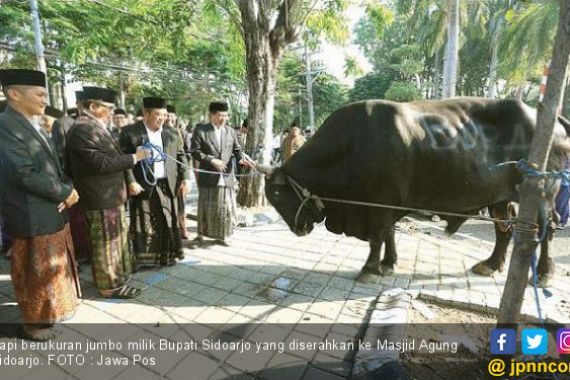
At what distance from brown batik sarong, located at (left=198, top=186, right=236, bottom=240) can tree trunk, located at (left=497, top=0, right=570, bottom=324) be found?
149 inches

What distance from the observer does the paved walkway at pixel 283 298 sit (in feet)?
8.85

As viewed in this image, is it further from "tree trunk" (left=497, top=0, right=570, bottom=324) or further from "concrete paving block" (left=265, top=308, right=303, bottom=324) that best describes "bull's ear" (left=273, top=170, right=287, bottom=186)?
"tree trunk" (left=497, top=0, right=570, bottom=324)

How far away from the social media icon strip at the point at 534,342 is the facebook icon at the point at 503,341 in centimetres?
23

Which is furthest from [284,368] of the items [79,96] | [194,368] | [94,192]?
[79,96]

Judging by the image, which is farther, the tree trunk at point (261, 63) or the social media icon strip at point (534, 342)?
the tree trunk at point (261, 63)

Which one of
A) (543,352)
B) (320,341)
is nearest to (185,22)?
(320,341)

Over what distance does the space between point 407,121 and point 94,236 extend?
134 inches

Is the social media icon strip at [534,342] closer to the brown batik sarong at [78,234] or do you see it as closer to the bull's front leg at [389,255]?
the bull's front leg at [389,255]

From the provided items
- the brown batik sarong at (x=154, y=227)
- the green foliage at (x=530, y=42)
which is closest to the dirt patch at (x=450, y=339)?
the brown batik sarong at (x=154, y=227)

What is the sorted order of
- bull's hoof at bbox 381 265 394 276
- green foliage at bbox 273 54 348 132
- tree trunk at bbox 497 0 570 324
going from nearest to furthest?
tree trunk at bbox 497 0 570 324 < bull's hoof at bbox 381 265 394 276 < green foliage at bbox 273 54 348 132

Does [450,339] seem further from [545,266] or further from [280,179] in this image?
[280,179]

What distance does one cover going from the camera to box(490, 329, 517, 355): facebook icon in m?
2.46

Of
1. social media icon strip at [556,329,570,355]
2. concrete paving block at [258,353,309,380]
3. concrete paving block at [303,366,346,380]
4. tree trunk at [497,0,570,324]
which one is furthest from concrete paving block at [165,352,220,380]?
social media icon strip at [556,329,570,355]

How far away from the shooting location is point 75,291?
137 inches
